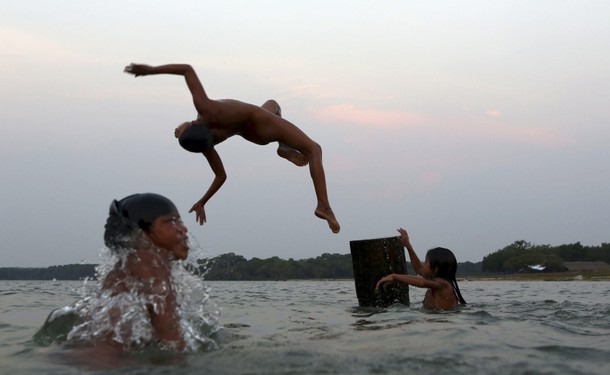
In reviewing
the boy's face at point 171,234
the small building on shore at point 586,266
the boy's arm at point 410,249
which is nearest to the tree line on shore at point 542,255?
the small building on shore at point 586,266

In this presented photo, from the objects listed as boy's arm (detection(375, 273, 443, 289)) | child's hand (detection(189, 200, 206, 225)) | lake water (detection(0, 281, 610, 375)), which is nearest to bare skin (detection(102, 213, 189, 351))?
lake water (detection(0, 281, 610, 375))

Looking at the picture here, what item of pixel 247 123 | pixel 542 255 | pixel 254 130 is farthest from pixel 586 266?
pixel 247 123

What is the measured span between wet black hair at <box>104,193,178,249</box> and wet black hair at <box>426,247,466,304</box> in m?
6.78

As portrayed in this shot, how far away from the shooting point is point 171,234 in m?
5.42

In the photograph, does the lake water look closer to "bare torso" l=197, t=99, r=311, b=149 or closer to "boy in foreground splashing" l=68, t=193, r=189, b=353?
"boy in foreground splashing" l=68, t=193, r=189, b=353

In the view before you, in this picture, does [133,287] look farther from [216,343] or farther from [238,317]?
[238,317]

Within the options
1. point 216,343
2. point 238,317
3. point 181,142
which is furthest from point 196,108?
point 238,317

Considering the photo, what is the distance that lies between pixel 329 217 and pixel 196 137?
1979mm

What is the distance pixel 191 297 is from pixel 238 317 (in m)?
3.52

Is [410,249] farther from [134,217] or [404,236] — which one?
[134,217]

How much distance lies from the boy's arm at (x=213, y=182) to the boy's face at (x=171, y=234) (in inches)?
126

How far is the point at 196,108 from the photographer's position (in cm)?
788

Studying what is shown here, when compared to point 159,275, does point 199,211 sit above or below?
above

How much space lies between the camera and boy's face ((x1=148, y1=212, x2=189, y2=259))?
5.41 m
